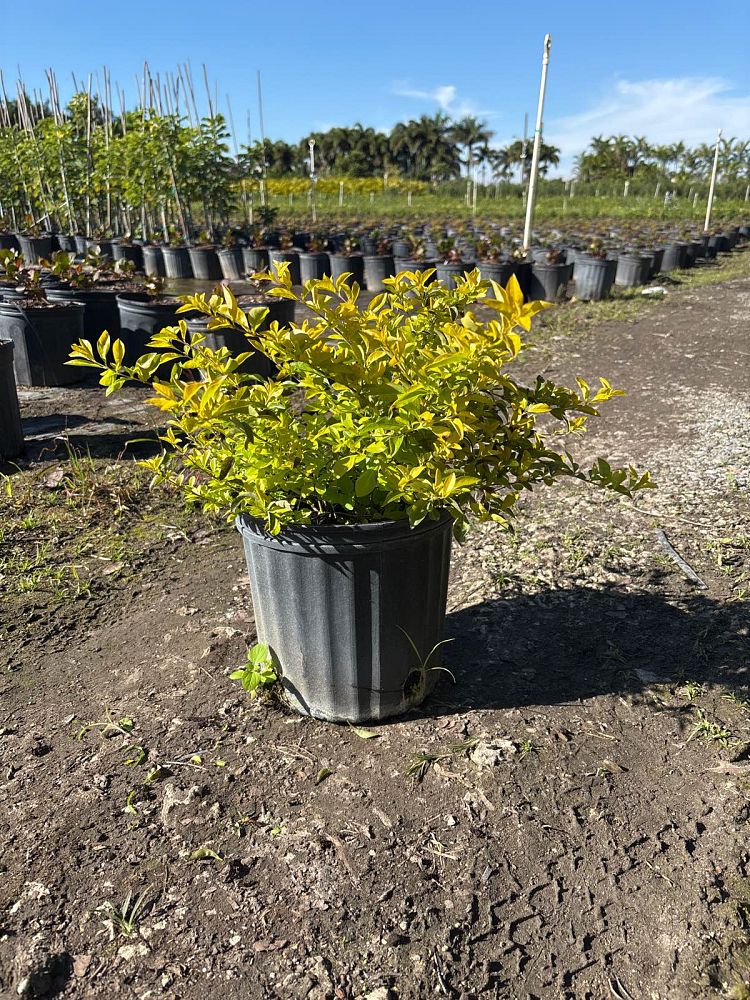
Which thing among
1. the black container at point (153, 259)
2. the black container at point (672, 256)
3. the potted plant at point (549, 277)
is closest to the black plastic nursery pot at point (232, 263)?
the black container at point (153, 259)

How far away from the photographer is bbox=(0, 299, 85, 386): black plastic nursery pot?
5266 mm

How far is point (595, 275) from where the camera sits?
9.99 metres

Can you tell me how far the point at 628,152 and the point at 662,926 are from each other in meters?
57.0

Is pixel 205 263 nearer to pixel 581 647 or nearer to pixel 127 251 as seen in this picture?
pixel 127 251

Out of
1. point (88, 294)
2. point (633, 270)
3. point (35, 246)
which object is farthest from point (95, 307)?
point (633, 270)

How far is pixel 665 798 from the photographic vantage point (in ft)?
5.82

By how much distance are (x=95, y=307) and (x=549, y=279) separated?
6300 mm

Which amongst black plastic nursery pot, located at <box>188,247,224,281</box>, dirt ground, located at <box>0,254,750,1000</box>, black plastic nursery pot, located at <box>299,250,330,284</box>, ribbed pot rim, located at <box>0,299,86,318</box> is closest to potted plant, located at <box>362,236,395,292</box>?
black plastic nursery pot, located at <box>299,250,330,284</box>

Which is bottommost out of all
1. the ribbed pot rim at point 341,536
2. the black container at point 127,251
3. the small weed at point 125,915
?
the small weed at point 125,915

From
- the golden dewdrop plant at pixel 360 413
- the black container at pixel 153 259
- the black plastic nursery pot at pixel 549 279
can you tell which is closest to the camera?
the golden dewdrop plant at pixel 360 413

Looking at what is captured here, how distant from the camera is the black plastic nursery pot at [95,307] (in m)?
6.21

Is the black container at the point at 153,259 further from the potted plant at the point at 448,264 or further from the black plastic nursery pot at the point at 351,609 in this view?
the black plastic nursery pot at the point at 351,609

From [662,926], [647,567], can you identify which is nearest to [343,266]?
[647,567]

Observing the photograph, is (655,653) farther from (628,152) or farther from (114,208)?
(628,152)
